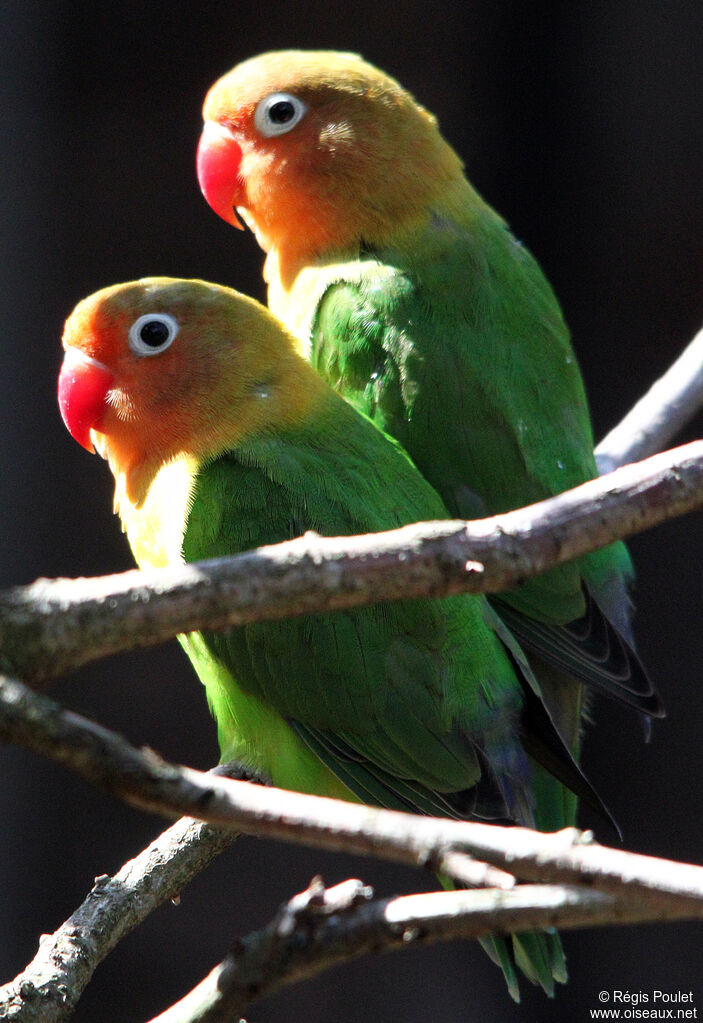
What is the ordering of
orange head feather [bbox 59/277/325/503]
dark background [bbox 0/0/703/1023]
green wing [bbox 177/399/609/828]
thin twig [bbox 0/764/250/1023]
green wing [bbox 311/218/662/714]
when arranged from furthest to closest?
dark background [bbox 0/0/703/1023]
green wing [bbox 311/218/662/714]
orange head feather [bbox 59/277/325/503]
green wing [bbox 177/399/609/828]
thin twig [bbox 0/764/250/1023]

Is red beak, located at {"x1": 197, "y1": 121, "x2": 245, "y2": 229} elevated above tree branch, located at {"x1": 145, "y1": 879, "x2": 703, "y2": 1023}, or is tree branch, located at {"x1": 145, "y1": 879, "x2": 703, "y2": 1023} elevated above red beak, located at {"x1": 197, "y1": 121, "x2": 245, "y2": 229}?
red beak, located at {"x1": 197, "y1": 121, "x2": 245, "y2": 229}

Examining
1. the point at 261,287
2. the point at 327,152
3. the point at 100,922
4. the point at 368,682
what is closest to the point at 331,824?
the point at 100,922

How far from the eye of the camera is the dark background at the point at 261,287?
348cm

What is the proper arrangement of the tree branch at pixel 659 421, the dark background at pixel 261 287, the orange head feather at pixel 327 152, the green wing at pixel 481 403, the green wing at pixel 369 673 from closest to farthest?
1. the green wing at pixel 369 673
2. the green wing at pixel 481 403
3. the orange head feather at pixel 327 152
4. the tree branch at pixel 659 421
5. the dark background at pixel 261 287

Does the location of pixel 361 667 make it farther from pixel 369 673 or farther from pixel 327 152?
pixel 327 152

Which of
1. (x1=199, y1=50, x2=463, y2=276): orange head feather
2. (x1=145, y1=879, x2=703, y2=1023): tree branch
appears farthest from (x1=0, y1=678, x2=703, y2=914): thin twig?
(x1=199, y1=50, x2=463, y2=276): orange head feather

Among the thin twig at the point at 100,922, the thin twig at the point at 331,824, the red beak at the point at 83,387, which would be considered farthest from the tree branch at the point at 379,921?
the red beak at the point at 83,387

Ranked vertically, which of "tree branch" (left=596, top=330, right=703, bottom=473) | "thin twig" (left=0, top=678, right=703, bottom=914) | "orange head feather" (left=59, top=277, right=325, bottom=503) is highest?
"orange head feather" (left=59, top=277, right=325, bottom=503)

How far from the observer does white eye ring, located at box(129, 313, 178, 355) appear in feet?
6.10

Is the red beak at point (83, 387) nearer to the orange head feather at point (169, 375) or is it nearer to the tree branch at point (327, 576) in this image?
the orange head feather at point (169, 375)

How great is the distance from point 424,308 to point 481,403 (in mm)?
204

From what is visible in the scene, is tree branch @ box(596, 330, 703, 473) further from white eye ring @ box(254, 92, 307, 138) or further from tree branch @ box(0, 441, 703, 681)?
tree branch @ box(0, 441, 703, 681)

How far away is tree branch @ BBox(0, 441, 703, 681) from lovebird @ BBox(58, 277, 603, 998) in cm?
70

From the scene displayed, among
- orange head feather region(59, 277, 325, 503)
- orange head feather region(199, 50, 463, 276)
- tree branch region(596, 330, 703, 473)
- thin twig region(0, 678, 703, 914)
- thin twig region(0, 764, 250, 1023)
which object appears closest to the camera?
thin twig region(0, 678, 703, 914)
